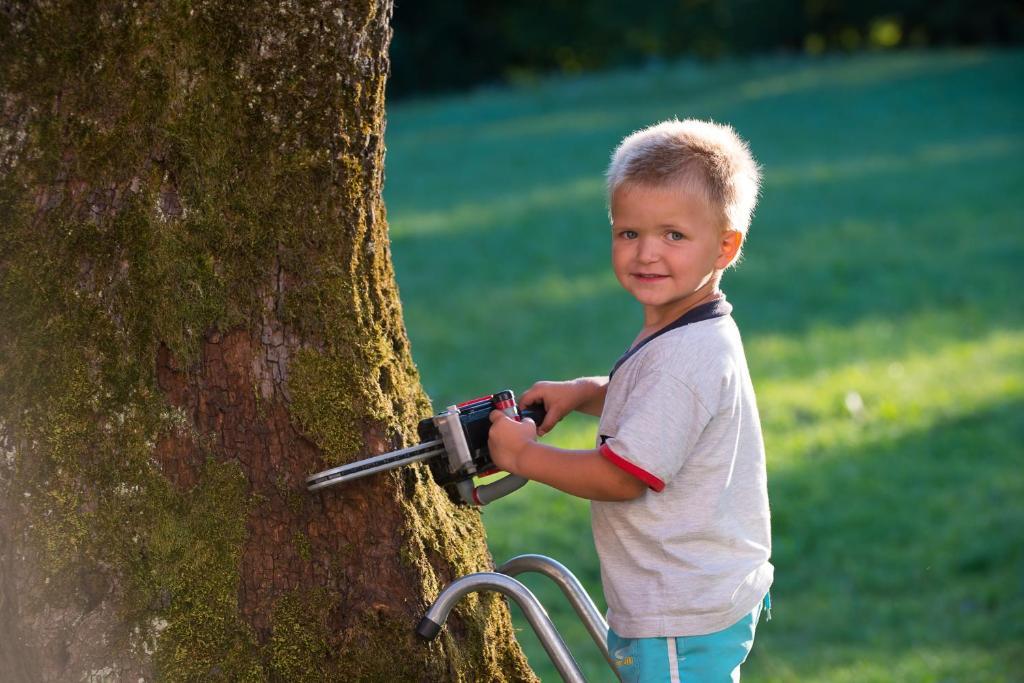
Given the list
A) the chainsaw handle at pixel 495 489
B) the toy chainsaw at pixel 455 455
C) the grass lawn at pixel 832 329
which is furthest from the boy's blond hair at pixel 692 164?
the grass lawn at pixel 832 329

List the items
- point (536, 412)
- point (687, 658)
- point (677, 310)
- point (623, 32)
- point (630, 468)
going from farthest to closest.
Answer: point (623, 32)
point (536, 412)
point (677, 310)
point (687, 658)
point (630, 468)

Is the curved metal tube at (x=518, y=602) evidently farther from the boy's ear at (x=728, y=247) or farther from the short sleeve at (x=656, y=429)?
the boy's ear at (x=728, y=247)

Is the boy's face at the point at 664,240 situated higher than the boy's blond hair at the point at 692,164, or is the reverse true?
the boy's blond hair at the point at 692,164

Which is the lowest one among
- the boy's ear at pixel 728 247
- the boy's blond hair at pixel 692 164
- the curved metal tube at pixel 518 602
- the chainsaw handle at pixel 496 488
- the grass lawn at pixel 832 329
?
the grass lawn at pixel 832 329

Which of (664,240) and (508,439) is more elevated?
(664,240)

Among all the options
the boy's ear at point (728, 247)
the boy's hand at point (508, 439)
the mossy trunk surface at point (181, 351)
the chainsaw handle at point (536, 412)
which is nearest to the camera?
the mossy trunk surface at point (181, 351)

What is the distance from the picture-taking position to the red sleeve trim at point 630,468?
2.21 metres

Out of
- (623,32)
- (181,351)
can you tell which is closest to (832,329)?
(181,351)

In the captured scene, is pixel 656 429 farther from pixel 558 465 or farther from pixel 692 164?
pixel 692 164

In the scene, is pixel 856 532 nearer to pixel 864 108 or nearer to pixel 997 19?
pixel 864 108

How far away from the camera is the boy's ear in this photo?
2.41 m

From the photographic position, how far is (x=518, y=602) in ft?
7.39

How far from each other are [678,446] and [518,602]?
373mm

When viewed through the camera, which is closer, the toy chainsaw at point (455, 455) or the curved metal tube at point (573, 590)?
the toy chainsaw at point (455, 455)
